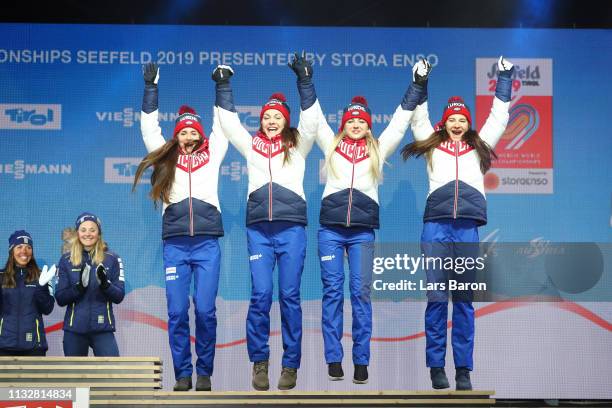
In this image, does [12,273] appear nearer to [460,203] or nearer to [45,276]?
[45,276]

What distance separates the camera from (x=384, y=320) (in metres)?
7.33

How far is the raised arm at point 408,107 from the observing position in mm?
6168

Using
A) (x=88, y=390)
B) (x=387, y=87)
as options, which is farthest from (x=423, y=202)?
(x=88, y=390)

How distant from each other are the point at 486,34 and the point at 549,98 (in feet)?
2.27

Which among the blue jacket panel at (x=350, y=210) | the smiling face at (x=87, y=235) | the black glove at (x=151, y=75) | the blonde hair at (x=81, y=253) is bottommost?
the blonde hair at (x=81, y=253)

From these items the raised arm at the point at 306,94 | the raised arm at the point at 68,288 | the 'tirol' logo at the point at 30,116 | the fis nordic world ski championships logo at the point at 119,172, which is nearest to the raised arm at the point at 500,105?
the raised arm at the point at 306,94

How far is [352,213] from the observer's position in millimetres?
6078

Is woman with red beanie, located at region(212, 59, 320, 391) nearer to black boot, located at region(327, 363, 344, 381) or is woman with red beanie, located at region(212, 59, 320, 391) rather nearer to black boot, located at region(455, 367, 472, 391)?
black boot, located at region(327, 363, 344, 381)

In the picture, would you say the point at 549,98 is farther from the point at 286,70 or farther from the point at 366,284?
the point at 366,284

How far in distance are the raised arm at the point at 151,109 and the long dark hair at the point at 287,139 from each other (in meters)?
0.70

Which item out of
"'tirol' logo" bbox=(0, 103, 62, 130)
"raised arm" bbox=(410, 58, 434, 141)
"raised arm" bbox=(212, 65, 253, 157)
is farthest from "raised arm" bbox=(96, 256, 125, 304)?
"raised arm" bbox=(410, 58, 434, 141)

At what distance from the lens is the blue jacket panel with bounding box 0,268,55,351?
6.38m

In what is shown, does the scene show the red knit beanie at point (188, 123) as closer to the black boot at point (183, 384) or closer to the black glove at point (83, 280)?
the black glove at point (83, 280)

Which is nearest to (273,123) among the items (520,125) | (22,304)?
(22,304)
